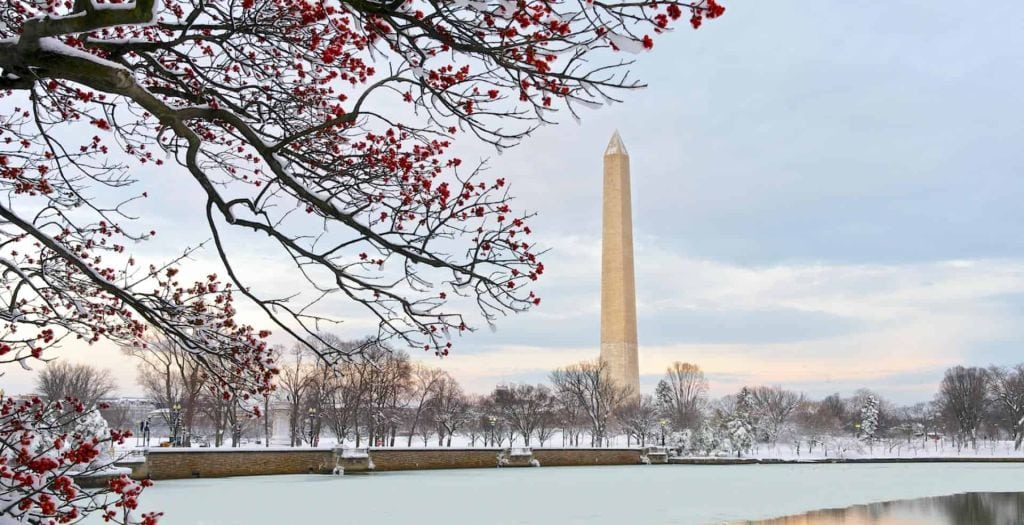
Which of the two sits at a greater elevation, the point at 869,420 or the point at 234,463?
the point at 234,463

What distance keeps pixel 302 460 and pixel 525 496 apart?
13508 millimetres

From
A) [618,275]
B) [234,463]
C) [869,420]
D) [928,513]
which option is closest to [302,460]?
[234,463]

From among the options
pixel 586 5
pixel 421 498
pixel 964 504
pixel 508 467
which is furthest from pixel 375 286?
pixel 508 467

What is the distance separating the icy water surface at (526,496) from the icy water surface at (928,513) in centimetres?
72

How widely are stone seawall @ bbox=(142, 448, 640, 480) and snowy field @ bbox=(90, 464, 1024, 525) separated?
4.34 ft

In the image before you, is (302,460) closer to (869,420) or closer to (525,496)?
(525,496)

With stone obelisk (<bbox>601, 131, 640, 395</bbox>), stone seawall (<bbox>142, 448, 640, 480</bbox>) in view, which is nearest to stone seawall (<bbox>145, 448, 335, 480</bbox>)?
stone seawall (<bbox>142, 448, 640, 480</bbox>)

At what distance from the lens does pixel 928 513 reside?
19750 mm

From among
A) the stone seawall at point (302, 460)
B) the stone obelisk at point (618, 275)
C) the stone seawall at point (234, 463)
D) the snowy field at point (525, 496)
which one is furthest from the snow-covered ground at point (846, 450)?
the snowy field at point (525, 496)

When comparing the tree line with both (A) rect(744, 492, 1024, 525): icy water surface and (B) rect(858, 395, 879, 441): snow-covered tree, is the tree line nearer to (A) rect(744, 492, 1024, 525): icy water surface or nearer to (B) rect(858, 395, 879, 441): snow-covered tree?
(B) rect(858, 395, 879, 441): snow-covered tree

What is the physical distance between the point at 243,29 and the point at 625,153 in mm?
54768

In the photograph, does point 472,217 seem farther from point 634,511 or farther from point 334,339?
point 334,339

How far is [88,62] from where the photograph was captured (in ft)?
16.9

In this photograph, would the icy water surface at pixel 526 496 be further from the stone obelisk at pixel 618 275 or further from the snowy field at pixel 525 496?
the stone obelisk at pixel 618 275
